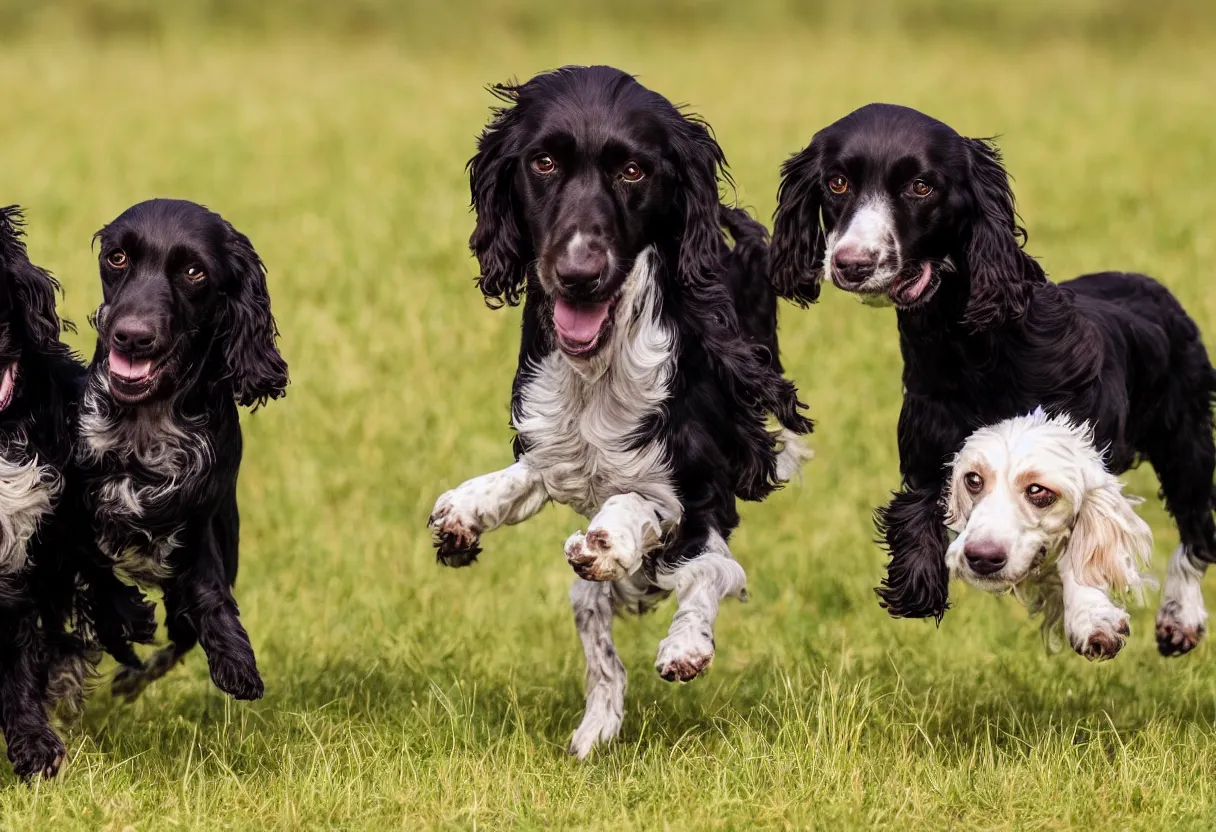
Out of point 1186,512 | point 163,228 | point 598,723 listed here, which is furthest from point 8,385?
point 1186,512

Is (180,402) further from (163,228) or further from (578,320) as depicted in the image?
Result: (578,320)

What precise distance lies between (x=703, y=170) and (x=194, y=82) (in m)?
16.1

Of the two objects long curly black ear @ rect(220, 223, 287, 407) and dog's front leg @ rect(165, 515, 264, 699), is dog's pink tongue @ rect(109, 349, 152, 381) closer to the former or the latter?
long curly black ear @ rect(220, 223, 287, 407)

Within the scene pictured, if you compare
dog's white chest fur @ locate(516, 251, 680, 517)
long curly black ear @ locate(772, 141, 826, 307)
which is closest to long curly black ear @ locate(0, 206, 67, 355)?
dog's white chest fur @ locate(516, 251, 680, 517)

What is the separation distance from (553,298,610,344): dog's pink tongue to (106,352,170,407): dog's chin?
4.03 ft

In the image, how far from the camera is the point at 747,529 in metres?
9.95

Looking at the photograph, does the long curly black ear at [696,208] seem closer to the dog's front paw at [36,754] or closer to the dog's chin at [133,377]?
the dog's chin at [133,377]

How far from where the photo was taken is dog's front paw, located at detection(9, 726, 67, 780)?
5.66 metres

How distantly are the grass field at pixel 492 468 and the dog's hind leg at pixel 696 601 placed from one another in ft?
1.33

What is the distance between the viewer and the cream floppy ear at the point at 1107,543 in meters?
5.34

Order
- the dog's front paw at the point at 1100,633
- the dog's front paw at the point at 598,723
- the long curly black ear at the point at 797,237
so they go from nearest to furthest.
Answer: the dog's front paw at the point at 1100,633, the long curly black ear at the point at 797,237, the dog's front paw at the point at 598,723

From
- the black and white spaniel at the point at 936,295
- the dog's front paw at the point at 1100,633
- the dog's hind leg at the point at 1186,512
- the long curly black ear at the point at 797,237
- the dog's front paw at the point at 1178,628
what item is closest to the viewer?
the dog's front paw at the point at 1100,633

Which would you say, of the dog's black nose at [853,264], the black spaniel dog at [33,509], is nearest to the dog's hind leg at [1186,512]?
the dog's black nose at [853,264]

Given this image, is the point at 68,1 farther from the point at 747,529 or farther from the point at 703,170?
the point at 703,170
